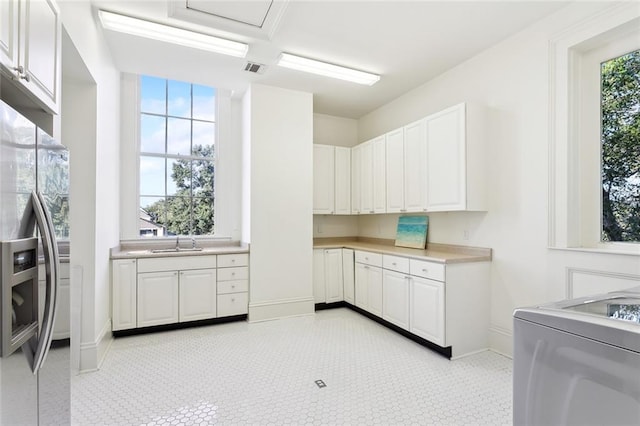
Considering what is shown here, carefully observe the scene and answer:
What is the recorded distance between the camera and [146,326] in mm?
3406

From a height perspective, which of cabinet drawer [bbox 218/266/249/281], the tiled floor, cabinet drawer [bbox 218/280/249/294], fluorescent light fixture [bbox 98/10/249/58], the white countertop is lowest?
the tiled floor

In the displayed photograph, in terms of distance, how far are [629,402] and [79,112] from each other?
3.47 m

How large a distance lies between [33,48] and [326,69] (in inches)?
104

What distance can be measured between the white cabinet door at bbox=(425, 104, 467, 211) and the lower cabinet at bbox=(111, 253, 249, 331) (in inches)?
93.4

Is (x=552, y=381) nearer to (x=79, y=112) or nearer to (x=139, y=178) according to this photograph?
(x=79, y=112)

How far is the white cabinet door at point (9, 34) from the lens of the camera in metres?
1.15

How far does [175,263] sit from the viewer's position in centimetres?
355

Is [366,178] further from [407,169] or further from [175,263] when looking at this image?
[175,263]

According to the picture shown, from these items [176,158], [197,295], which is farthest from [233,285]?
[176,158]

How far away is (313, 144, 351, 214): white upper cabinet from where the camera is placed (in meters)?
Answer: 4.54

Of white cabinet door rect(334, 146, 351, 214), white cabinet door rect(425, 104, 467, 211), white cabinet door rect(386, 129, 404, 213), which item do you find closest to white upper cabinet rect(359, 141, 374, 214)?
white cabinet door rect(334, 146, 351, 214)

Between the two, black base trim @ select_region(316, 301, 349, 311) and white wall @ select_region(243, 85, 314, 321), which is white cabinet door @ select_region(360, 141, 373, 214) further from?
black base trim @ select_region(316, 301, 349, 311)

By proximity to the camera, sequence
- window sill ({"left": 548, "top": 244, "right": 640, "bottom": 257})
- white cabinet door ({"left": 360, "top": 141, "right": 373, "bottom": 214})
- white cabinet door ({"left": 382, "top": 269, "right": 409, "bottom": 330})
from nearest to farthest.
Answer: window sill ({"left": 548, "top": 244, "right": 640, "bottom": 257}), white cabinet door ({"left": 382, "top": 269, "right": 409, "bottom": 330}), white cabinet door ({"left": 360, "top": 141, "right": 373, "bottom": 214})

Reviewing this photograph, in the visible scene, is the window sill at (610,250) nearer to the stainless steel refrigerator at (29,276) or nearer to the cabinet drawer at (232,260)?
the cabinet drawer at (232,260)
